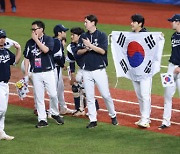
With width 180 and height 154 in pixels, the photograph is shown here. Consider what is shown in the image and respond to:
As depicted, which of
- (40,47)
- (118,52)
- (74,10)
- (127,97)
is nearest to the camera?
(40,47)

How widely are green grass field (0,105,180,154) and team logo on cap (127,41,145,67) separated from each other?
52.9 inches

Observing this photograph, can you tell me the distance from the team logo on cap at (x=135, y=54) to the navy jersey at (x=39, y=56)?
160cm

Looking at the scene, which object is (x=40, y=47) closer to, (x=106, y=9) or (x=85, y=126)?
(x=85, y=126)

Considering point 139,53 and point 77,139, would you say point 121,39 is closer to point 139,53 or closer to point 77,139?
point 139,53

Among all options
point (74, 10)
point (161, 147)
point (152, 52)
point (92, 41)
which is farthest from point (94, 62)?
point (74, 10)

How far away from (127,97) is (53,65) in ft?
9.85

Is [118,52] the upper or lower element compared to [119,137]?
upper

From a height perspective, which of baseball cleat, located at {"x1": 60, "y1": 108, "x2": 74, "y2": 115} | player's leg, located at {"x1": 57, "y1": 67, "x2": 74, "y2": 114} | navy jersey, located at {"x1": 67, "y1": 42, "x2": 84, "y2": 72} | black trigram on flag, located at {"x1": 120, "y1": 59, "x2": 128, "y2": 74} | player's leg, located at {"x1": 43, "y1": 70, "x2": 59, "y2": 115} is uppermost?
navy jersey, located at {"x1": 67, "y1": 42, "x2": 84, "y2": 72}

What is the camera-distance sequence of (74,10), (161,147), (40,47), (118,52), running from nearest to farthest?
(161,147)
(40,47)
(118,52)
(74,10)

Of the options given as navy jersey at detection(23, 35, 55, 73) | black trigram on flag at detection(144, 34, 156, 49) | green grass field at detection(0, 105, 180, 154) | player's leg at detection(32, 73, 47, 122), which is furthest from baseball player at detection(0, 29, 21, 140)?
black trigram on flag at detection(144, 34, 156, 49)

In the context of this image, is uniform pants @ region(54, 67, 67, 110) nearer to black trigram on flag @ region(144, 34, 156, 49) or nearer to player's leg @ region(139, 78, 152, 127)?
player's leg @ region(139, 78, 152, 127)

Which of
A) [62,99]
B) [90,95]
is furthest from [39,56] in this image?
[62,99]

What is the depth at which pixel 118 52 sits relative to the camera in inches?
523

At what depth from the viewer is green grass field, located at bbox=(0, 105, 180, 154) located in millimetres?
11062
